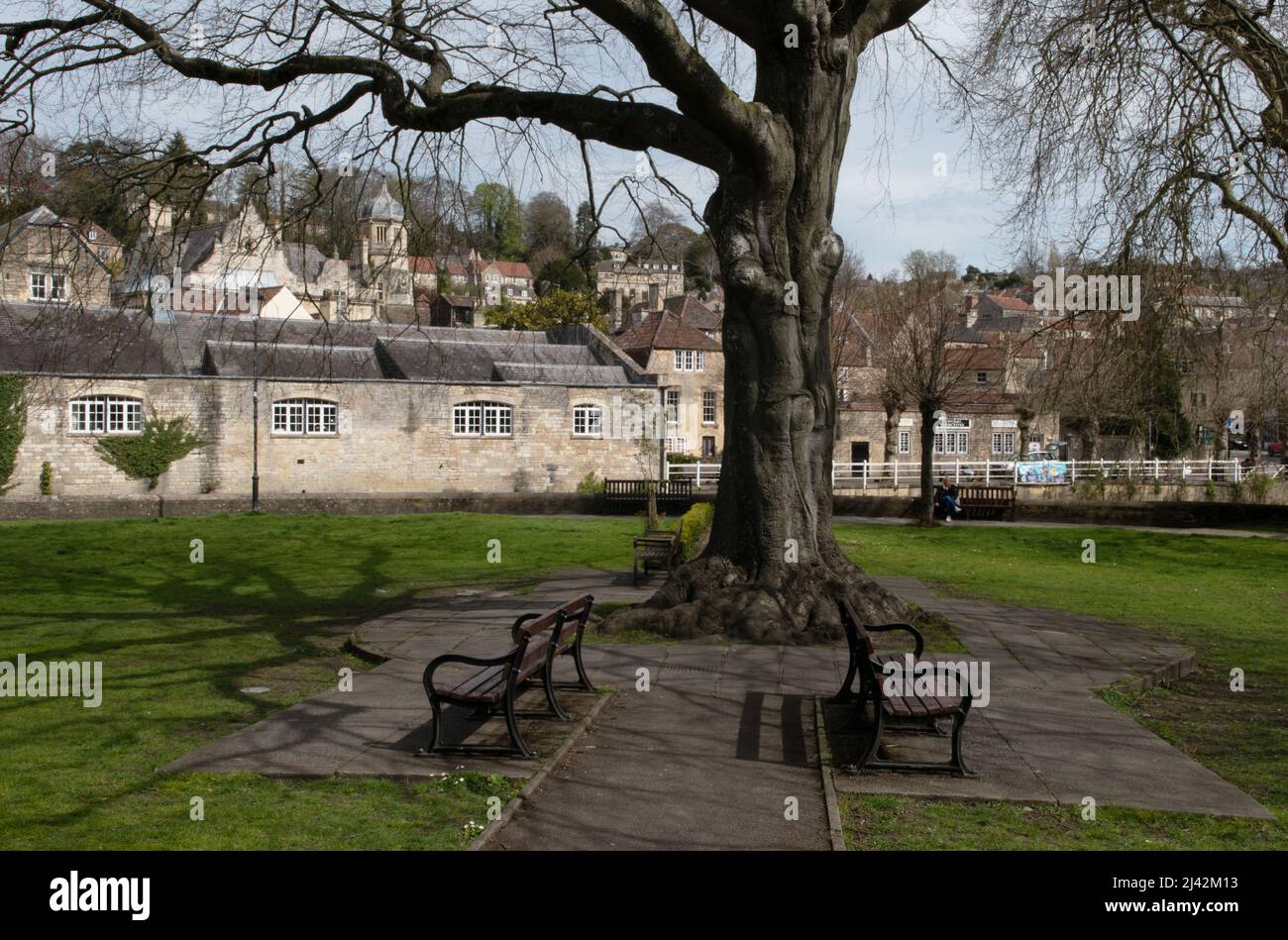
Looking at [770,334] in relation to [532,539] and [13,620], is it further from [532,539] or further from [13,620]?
[532,539]

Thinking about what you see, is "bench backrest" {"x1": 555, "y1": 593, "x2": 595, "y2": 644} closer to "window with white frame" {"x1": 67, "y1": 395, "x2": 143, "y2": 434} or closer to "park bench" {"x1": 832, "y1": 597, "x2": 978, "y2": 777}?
"park bench" {"x1": 832, "y1": 597, "x2": 978, "y2": 777}

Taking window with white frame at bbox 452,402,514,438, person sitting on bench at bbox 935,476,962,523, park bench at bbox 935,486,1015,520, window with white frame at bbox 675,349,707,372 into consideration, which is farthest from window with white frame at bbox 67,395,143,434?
window with white frame at bbox 675,349,707,372

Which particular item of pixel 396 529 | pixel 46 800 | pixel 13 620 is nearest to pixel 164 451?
pixel 396 529

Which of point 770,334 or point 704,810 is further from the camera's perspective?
point 770,334

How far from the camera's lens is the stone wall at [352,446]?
125 ft

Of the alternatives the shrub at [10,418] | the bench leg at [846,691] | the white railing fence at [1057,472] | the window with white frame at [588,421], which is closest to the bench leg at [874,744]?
the bench leg at [846,691]

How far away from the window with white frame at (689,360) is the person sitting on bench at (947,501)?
3265cm

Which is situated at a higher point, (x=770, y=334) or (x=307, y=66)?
(x=307, y=66)

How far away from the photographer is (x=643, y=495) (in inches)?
1266

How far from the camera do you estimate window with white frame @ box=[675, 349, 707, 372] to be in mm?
62094

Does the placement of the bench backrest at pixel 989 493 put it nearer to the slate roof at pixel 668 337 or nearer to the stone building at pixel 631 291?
the slate roof at pixel 668 337

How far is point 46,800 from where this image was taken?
6223mm

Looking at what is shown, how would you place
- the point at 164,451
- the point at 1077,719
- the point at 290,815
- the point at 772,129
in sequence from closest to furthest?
the point at 290,815 → the point at 1077,719 → the point at 772,129 → the point at 164,451

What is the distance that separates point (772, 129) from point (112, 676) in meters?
8.10
